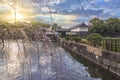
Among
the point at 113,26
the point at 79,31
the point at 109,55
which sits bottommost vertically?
the point at 79,31

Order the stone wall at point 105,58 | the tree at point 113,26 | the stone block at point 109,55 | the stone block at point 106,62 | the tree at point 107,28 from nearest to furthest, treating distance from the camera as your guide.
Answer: the stone wall at point 105,58 < the stone block at point 109,55 < the stone block at point 106,62 < the tree at point 107,28 < the tree at point 113,26

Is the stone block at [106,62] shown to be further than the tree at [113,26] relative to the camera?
No

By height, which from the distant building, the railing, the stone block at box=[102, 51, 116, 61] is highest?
the railing

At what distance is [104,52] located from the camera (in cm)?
2517

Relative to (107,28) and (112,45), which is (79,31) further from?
(112,45)

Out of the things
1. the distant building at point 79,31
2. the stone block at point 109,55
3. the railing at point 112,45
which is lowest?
the distant building at point 79,31

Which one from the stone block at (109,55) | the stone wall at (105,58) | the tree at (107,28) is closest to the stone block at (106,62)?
the stone wall at (105,58)

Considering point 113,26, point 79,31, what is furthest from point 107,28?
point 79,31

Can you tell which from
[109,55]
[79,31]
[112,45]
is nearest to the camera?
[109,55]

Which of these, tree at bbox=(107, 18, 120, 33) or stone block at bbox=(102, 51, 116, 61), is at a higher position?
tree at bbox=(107, 18, 120, 33)

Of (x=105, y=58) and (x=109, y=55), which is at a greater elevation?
(x=109, y=55)

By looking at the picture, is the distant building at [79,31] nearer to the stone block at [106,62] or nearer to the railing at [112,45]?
the railing at [112,45]

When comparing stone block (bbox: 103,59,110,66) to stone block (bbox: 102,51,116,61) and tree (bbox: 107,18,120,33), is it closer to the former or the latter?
stone block (bbox: 102,51,116,61)

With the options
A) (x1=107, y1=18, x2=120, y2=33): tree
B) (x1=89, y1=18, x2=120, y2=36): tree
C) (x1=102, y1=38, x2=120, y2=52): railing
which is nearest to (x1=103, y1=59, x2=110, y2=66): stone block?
(x1=102, y1=38, x2=120, y2=52): railing
